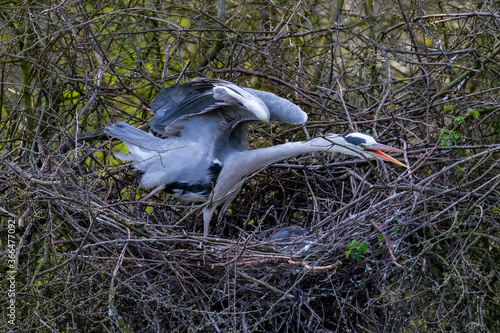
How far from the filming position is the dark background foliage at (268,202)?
102 inches

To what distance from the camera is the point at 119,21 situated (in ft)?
12.1

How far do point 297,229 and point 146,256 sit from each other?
997 mm

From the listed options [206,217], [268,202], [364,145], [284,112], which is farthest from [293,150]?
[206,217]

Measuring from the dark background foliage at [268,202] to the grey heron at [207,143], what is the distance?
0.16 meters

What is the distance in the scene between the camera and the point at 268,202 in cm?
385

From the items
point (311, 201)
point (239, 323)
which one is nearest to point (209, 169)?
point (311, 201)

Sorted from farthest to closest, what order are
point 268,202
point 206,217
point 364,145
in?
point 268,202, point 206,217, point 364,145

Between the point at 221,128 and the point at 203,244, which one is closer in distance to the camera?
the point at 203,244

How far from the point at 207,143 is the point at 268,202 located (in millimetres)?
569

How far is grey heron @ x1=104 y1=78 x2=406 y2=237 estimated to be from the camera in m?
3.32

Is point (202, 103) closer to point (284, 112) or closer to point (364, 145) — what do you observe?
point (284, 112)

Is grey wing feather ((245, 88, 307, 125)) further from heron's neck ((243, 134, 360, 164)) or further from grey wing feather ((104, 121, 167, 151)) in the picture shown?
grey wing feather ((104, 121, 167, 151))

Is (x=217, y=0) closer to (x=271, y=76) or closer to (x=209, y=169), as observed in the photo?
(x=271, y=76)

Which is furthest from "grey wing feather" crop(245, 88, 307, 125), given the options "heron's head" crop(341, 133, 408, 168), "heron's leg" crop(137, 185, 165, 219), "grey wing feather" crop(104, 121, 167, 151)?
"heron's leg" crop(137, 185, 165, 219)
